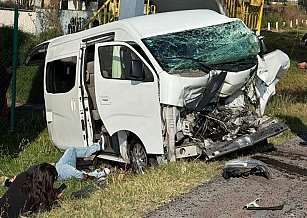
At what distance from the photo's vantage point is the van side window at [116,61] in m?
8.98

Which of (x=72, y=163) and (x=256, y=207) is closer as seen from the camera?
(x=256, y=207)

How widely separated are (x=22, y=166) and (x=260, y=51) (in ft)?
14.5

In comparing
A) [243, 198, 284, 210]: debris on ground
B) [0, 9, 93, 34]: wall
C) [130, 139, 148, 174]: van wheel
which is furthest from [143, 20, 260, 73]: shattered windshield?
[0, 9, 93, 34]: wall

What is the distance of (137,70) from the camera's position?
28.3 ft

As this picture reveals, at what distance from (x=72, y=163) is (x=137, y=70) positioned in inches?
76.8

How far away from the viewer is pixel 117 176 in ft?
28.0

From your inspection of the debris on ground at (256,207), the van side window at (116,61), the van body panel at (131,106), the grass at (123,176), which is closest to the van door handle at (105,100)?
the van body panel at (131,106)

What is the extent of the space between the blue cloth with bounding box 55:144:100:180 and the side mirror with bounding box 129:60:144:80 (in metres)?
1.64

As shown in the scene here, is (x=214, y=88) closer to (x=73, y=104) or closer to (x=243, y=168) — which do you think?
(x=243, y=168)

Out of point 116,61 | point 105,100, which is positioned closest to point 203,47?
point 116,61

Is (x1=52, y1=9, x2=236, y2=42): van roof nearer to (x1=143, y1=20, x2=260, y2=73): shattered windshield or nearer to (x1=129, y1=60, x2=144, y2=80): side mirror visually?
(x1=143, y1=20, x2=260, y2=73): shattered windshield

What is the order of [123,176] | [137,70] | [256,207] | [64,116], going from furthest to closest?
[64,116], [137,70], [123,176], [256,207]

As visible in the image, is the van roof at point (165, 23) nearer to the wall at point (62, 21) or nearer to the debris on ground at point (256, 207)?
the debris on ground at point (256, 207)

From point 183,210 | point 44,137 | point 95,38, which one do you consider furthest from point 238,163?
point 44,137
